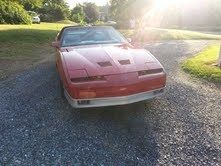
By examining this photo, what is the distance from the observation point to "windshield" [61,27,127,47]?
639 cm

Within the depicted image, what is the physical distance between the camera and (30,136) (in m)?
4.40

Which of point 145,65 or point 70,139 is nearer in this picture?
point 70,139

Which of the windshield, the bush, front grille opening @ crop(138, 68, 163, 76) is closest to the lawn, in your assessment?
the windshield

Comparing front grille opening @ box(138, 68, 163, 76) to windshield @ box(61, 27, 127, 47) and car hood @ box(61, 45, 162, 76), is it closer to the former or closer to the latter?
car hood @ box(61, 45, 162, 76)

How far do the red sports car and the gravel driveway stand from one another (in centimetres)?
37

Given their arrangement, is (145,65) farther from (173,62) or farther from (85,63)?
(173,62)

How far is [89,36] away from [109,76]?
83.9 inches

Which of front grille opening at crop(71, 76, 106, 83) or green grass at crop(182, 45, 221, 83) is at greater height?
front grille opening at crop(71, 76, 106, 83)

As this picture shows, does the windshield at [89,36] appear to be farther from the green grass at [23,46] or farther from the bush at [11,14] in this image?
the bush at [11,14]

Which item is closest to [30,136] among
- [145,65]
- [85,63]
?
[85,63]

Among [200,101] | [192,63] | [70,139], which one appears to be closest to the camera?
[70,139]

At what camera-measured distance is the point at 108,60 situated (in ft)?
16.7

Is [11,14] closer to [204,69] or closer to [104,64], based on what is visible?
[204,69]

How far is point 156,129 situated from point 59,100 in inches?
82.2
